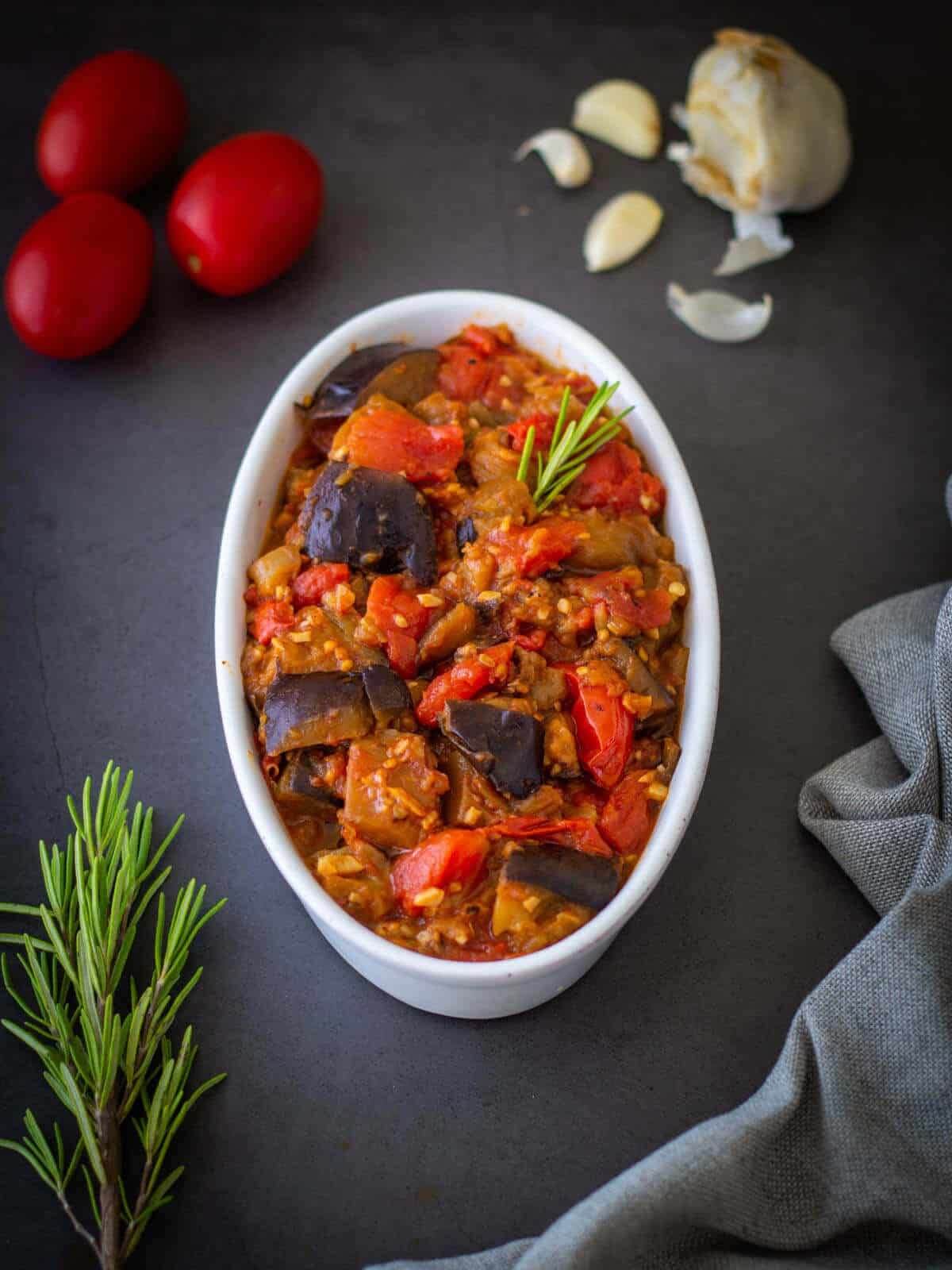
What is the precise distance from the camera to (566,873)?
9.05ft

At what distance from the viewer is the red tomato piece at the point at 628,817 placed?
114 inches

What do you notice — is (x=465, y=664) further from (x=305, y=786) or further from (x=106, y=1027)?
(x=106, y=1027)

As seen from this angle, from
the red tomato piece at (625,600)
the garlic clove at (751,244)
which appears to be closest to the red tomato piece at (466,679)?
the red tomato piece at (625,600)

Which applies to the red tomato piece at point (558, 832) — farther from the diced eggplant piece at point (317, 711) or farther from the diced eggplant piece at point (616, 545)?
the diced eggplant piece at point (616, 545)

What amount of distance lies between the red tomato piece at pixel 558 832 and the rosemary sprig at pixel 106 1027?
2.37 ft

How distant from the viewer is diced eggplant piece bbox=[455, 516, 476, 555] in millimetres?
3068

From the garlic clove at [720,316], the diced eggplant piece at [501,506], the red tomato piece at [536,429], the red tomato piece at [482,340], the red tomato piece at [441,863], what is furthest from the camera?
the garlic clove at [720,316]

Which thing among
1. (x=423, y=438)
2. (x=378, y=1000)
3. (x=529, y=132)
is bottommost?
(x=378, y=1000)

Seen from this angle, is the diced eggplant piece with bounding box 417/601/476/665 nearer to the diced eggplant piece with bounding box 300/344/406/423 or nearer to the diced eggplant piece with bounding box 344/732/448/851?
the diced eggplant piece with bounding box 344/732/448/851

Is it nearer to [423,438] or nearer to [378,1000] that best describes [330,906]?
[378,1000]

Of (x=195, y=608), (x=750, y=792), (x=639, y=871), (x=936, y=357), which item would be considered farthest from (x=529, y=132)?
(x=639, y=871)

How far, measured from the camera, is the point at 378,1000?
3229 millimetres

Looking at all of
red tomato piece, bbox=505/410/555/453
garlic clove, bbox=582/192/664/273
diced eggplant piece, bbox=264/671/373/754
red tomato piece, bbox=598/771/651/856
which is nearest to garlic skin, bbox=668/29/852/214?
garlic clove, bbox=582/192/664/273

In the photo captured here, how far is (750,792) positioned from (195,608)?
166cm
